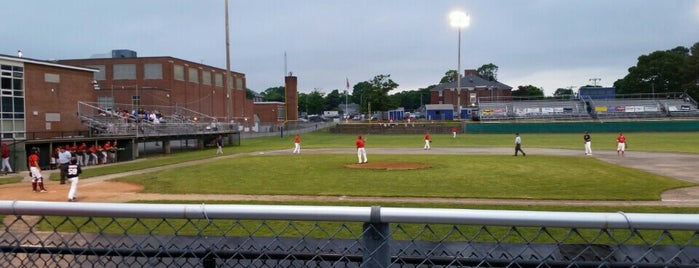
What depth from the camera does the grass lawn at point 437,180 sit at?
17.5 metres

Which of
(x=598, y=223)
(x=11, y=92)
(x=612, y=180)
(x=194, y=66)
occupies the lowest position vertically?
(x=612, y=180)

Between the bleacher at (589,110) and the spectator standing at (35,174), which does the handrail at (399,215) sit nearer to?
the spectator standing at (35,174)

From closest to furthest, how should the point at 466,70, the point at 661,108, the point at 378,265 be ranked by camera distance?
1. the point at 378,265
2. the point at 661,108
3. the point at 466,70

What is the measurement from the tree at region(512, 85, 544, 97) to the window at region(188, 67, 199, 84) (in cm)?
9339

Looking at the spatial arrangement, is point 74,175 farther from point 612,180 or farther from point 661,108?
point 661,108

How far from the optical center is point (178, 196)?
1772 centimetres

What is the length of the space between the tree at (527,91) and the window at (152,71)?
100m

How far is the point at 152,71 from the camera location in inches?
2559

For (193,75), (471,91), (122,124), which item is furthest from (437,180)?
(471,91)

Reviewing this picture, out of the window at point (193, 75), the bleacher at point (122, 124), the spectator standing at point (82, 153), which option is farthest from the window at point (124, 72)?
the spectator standing at point (82, 153)

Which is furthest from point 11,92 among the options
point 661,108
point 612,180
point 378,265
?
point 661,108

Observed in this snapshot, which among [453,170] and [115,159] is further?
[115,159]

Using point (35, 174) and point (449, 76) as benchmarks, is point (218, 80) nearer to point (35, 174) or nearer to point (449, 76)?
point (35, 174)

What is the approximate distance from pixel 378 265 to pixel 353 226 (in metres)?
7.65
